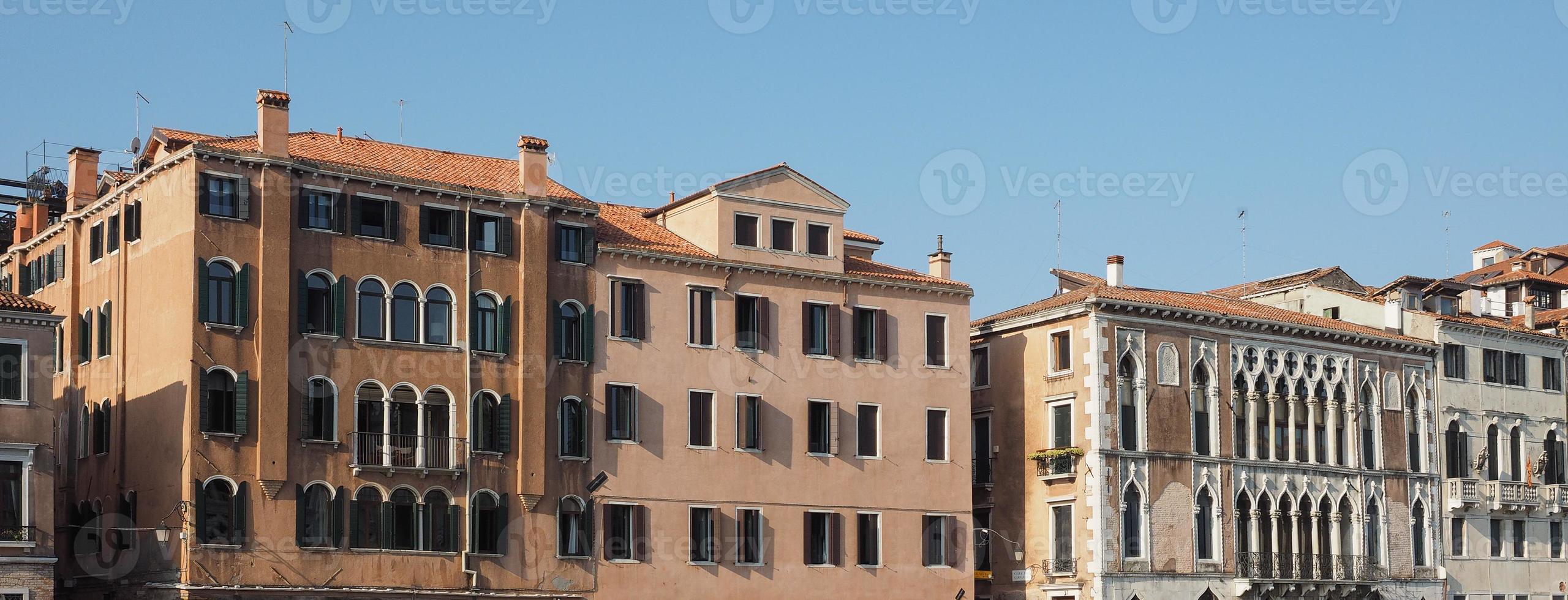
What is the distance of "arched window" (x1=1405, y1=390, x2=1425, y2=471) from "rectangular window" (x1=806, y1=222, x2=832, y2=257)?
2216 cm

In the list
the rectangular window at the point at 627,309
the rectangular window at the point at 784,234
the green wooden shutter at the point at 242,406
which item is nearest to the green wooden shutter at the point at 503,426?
the rectangular window at the point at 627,309

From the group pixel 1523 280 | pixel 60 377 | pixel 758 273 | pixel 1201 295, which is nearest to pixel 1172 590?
pixel 1201 295

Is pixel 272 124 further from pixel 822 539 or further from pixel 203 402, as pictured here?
pixel 822 539

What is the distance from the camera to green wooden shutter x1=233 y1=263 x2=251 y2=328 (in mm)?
44781

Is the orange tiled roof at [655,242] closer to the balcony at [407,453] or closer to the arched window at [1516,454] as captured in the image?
the balcony at [407,453]

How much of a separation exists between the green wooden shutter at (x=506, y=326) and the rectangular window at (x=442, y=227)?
1771 mm

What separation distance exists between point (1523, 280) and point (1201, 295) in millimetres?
18214

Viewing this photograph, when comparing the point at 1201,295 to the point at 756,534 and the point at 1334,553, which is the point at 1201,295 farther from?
the point at 756,534

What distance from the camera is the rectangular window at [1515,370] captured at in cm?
6888

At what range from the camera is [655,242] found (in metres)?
52.3

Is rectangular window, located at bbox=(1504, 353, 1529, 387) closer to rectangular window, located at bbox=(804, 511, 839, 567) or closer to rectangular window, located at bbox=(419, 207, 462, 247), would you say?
rectangular window, located at bbox=(804, 511, 839, 567)

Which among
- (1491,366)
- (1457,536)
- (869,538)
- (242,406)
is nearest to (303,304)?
(242,406)

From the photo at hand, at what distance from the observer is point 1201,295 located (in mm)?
64688

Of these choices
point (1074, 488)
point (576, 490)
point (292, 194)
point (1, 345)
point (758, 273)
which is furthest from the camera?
point (1074, 488)
